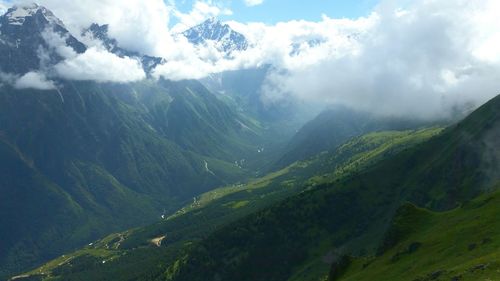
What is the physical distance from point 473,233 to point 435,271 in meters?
25.6

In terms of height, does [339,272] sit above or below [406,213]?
below

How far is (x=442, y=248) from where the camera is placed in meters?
134

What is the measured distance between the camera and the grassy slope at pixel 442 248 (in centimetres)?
10325

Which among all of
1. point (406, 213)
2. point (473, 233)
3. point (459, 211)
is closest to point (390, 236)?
point (406, 213)

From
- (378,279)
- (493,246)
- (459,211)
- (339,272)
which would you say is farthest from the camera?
(339,272)

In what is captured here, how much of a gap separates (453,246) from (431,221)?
42746mm

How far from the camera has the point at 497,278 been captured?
289 feet

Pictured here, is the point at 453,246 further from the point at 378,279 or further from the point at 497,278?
the point at 497,278

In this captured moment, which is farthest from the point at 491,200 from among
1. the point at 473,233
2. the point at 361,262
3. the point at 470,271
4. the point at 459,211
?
the point at 470,271

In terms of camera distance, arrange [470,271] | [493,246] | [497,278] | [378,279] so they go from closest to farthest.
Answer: [497,278] < [470,271] < [493,246] < [378,279]

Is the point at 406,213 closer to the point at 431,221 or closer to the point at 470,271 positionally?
the point at 431,221

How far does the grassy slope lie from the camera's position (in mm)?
103250

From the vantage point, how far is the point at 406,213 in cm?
18150

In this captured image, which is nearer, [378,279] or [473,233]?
[473,233]
